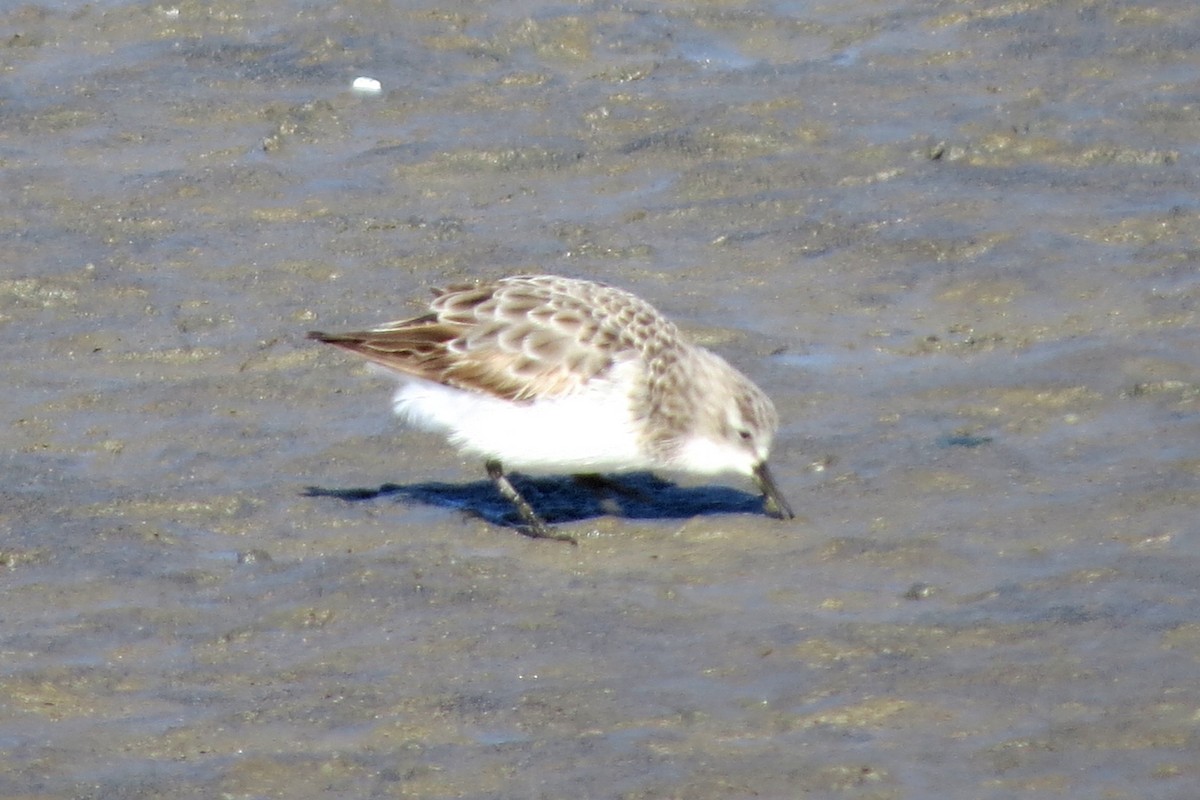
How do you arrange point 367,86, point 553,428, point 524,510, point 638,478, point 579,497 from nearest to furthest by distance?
1. point 553,428
2. point 524,510
3. point 579,497
4. point 638,478
5. point 367,86

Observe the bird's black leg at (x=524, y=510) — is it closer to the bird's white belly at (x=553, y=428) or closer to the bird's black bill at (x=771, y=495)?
the bird's white belly at (x=553, y=428)

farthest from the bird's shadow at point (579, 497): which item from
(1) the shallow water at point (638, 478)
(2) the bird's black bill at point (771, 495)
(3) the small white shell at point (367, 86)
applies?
(3) the small white shell at point (367, 86)

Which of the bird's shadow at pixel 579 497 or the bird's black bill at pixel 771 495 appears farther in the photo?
the bird's shadow at pixel 579 497

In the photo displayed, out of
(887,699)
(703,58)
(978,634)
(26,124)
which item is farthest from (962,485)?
(26,124)

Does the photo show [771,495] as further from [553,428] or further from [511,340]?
[511,340]

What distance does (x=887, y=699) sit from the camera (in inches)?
286

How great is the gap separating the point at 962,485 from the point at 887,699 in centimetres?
201

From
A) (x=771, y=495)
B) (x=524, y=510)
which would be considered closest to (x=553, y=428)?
(x=524, y=510)

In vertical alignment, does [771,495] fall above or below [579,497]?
above

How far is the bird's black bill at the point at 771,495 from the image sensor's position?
350 inches

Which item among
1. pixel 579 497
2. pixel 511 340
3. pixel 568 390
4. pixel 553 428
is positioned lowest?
pixel 579 497

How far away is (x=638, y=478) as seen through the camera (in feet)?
32.0

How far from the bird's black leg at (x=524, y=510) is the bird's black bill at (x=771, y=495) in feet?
2.80

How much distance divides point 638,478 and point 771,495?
3.33 feet
